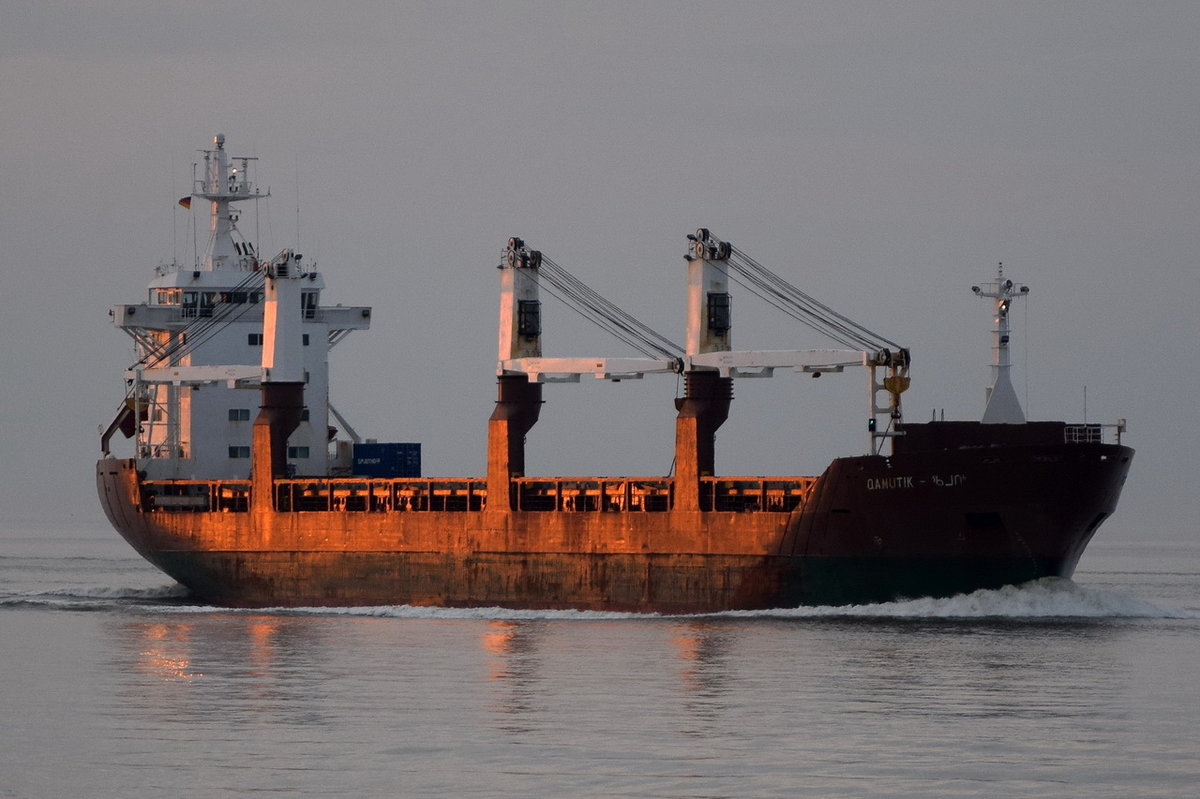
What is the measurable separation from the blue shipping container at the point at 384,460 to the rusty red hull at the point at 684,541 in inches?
220

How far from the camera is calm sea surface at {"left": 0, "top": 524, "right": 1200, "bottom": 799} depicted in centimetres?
2547

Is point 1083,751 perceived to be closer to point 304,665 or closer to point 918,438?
point 304,665

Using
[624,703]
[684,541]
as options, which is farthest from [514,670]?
[684,541]

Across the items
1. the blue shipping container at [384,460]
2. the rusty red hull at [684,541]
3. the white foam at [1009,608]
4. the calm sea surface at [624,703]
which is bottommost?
the calm sea surface at [624,703]

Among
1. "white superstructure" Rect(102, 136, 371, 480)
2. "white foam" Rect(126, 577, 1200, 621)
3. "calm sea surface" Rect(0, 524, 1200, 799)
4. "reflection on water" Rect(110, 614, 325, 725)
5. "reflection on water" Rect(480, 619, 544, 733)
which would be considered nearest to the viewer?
"calm sea surface" Rect(0, 524, 1200, 799)

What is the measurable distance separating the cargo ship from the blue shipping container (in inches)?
2.7

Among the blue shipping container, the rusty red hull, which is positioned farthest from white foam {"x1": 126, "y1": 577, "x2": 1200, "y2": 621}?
the blue shipping container

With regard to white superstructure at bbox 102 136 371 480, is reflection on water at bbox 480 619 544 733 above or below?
below

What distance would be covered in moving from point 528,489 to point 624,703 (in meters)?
20.4

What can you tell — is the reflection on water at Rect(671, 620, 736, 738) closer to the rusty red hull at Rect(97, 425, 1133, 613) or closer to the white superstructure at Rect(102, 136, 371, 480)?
the rusty red hull at Rect(97, 425, 1133, 613)

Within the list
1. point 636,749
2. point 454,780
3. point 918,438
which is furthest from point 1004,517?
point 454,780

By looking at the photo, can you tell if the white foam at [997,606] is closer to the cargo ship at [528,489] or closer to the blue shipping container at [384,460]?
the cargo ship at [528,489]

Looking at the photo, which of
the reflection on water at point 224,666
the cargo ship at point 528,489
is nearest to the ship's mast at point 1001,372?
the cargo ship at point 528,489

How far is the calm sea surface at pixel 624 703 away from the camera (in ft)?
83.6
